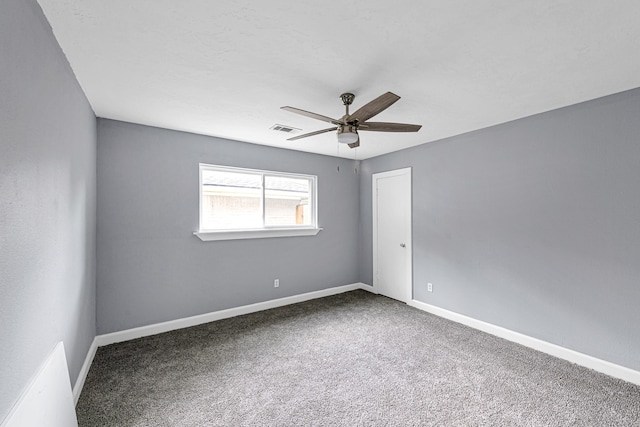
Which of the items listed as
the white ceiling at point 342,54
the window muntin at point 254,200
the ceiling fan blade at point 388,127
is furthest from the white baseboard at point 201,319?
the ceiling fan blade at point 388,127

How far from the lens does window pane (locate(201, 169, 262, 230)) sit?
12.2ft

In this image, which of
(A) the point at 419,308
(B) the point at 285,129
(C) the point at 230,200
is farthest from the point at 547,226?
(C) the point at 230,200

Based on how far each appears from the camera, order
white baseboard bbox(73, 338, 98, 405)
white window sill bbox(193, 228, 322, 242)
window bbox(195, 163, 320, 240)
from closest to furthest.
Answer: white baseboard bbox(73, 338, 98, 405)
white window sill bbox(193, 228, 322, 242)
window bbox(195, 163, 320, 240)

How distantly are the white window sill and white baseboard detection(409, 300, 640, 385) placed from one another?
7.09ft

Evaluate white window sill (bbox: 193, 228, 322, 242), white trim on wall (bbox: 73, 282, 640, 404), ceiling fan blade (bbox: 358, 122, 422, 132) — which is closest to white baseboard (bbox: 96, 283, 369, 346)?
white trim on wall (bbox: 73, 282, 640, 404)

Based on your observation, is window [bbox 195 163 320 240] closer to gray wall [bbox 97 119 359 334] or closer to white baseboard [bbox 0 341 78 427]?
gray wall [bbox 97 119 359 334]

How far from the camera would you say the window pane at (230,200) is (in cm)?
372

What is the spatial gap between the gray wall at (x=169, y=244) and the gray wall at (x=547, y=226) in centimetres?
222

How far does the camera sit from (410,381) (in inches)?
91.8

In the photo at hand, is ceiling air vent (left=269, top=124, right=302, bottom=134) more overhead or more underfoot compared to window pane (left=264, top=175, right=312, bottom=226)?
more overhead

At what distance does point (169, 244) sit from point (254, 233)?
107 centimetres

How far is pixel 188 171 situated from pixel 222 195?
54 centimetres

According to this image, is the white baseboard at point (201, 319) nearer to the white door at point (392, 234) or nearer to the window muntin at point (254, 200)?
the white door at point (392, 234)

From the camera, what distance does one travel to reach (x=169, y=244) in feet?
11.0
